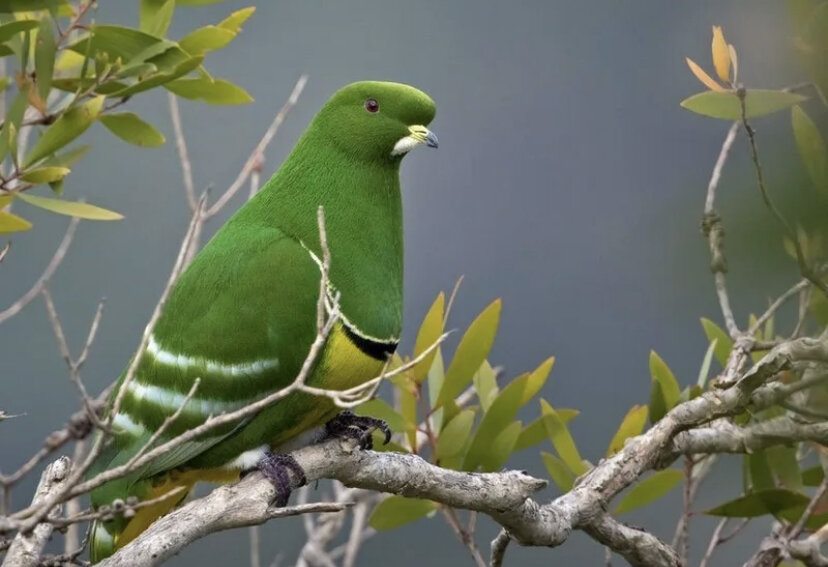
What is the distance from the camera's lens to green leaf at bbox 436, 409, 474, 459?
2248 mm

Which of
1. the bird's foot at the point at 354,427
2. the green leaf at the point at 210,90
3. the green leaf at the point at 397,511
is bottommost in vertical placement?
the green leaf at the point at 397,511

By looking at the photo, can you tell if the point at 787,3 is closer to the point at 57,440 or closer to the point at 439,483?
the point at 57,440

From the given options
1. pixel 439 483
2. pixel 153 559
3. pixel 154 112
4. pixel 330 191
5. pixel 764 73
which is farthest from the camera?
pixel 154 112

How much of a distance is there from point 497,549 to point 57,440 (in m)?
0.99

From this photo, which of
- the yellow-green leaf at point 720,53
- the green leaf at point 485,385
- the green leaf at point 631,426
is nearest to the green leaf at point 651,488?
the green leaf at point 631,426

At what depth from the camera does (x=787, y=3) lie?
542 mm

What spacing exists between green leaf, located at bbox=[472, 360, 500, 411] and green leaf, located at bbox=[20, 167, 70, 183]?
1.05m

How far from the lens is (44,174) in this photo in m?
1.77

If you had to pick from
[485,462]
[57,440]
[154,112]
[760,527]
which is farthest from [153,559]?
[154,112]

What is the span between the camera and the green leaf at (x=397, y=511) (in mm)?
2250

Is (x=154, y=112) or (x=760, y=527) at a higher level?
(x=154, y=112)

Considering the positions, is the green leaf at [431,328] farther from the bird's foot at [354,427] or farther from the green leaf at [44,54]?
the green leaf at [44,54]

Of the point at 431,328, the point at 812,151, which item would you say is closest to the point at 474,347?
the point at 431,328

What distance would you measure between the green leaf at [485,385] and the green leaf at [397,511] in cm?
29
